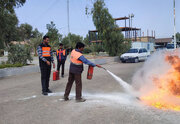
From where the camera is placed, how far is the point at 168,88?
186 inches

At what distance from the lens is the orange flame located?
4598mm

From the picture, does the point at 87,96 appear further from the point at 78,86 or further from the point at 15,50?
the point at 15,50

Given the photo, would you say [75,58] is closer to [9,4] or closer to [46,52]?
A: [46,52]

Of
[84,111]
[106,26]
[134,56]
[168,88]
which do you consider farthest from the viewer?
[106,26]

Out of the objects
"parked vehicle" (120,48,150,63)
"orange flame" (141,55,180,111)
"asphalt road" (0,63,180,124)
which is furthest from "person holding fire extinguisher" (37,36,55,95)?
"parked vehicle" (120,48,150,63)

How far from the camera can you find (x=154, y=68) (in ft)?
16.7

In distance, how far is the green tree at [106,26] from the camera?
21.7m

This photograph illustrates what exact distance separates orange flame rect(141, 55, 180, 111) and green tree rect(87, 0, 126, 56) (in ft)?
56.4

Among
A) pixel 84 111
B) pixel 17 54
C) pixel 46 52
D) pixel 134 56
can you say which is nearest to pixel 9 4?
pixel 17 54

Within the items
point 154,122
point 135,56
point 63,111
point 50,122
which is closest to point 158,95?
point 154,122

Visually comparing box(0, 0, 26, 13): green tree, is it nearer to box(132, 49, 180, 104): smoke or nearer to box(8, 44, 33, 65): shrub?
box(8, 44, 33, 65): shrub

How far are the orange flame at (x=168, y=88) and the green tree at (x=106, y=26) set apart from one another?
1718 centimetres

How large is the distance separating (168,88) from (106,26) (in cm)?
1788

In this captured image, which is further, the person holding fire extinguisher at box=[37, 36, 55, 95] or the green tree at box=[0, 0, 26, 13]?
the green tree at box=[0, 0, 26, 13]
